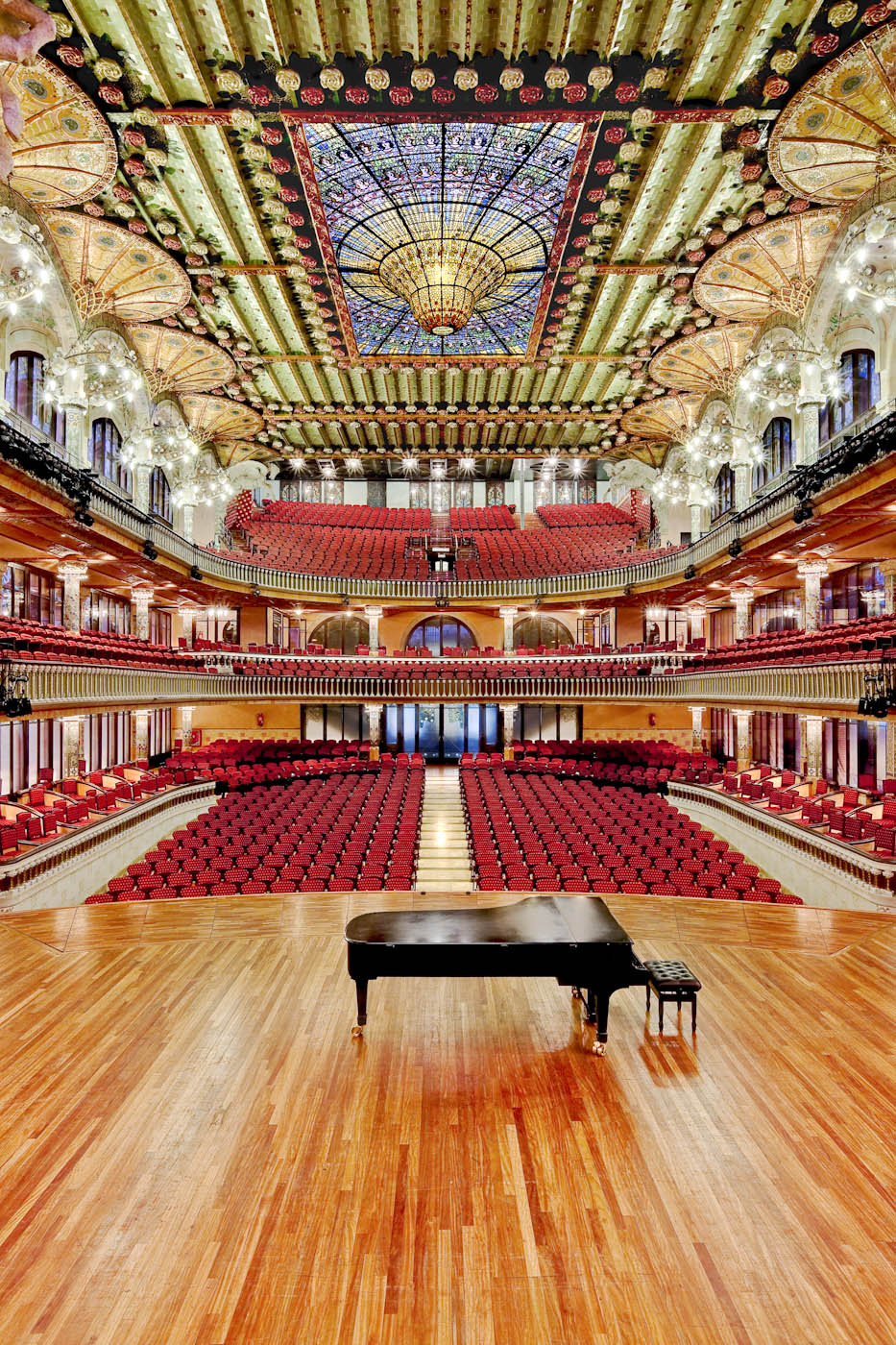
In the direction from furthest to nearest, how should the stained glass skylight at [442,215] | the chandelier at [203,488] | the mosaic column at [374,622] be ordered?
the mosaic column at [374,622]
the chandelier at [203,488]
the stained glass skylight at [442,215]

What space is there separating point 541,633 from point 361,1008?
70.2 ft

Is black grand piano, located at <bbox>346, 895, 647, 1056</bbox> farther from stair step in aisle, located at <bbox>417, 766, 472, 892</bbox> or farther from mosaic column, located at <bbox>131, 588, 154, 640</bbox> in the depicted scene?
mosaic column, located at <bbox>131, 588, 154, 640</bbox>

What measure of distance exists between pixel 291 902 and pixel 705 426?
14.0 m

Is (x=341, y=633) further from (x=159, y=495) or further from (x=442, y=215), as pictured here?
(x=442, y=215)

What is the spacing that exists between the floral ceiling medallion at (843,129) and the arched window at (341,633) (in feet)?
58.5

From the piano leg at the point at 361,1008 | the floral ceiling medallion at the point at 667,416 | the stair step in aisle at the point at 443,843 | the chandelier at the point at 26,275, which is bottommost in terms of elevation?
the stair step in aisle at the point at 443,843

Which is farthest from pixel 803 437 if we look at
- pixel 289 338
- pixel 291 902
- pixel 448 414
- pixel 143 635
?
pixel 143 635

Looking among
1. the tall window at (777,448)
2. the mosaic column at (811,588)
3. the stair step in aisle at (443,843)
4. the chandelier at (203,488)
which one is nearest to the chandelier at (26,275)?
the stair step in aisle at (443,843)

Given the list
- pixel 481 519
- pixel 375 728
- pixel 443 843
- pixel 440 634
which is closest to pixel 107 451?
pixel 375 728

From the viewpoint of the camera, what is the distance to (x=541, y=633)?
25.1 meters

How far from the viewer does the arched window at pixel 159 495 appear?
18.9 meters

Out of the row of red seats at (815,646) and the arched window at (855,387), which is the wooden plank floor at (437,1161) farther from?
the arched window at (855,387)

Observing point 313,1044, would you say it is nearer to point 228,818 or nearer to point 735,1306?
point 735,1306

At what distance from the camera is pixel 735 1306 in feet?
8.21
